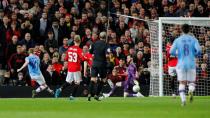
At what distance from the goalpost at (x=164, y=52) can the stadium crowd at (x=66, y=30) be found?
0.13m

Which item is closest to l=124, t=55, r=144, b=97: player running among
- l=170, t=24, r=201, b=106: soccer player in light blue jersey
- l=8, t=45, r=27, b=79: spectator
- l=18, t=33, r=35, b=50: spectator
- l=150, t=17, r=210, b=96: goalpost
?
l=150, t=17, r=210, b=96: goalpost

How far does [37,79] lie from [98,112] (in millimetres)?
9779

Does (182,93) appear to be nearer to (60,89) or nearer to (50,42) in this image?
(60,89)

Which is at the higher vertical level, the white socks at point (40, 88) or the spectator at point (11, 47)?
the spectator at point (11, 47)

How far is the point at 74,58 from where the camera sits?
78.0 ft

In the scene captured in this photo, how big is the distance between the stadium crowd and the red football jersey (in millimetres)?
1828

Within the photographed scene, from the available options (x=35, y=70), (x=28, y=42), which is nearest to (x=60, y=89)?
(x=35, y=70)

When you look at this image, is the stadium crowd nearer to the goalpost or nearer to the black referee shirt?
the goalpost

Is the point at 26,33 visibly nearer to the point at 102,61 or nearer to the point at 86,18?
the point at 86,18

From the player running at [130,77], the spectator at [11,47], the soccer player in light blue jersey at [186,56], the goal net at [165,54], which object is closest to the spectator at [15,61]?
the spectator at [11,47]

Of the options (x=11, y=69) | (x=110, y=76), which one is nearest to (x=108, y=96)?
(x=110, y=76)

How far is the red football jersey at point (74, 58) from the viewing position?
23484 mm

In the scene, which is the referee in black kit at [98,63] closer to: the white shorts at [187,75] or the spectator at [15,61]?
the white shorts at [187,75]

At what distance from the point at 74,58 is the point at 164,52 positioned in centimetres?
491
